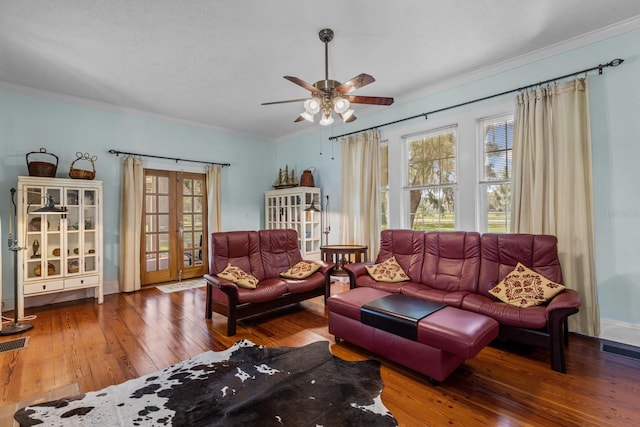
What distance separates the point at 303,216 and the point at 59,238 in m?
3.65

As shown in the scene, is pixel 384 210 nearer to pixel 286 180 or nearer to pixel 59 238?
pixel 286 180

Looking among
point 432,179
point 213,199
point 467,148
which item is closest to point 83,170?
point 213,199

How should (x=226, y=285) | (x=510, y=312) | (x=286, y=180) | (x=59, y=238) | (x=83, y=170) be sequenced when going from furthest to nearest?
(x=286, y=180), (x=83, y=170), (x=59, y=238), (x=226, y=285), (x=510, y=312)

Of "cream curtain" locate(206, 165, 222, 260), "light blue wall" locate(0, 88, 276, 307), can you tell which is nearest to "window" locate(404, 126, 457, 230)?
"light blue wall" locate(0, 88, 276, 307)

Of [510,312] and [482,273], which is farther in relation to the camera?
[482,273]

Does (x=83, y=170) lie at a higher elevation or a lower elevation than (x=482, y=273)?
higher

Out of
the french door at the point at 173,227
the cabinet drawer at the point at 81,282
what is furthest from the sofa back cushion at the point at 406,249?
the cabinet drawer at the point at 81,282

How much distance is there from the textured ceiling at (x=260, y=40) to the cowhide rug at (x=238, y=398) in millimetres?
3045

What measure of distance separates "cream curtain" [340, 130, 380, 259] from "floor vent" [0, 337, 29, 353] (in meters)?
4.17

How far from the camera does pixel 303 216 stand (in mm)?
5727

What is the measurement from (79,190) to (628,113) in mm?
6522

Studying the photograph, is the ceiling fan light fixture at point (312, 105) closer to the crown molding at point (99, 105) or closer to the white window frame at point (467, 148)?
the white window frame at point (467, 148)

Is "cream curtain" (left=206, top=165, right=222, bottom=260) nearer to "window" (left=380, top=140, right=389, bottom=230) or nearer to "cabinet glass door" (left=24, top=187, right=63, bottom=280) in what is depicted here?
"cabinet glass door" (left=24, top=187, right=63, bottom=280)

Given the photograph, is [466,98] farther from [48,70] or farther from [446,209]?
[48,70]
